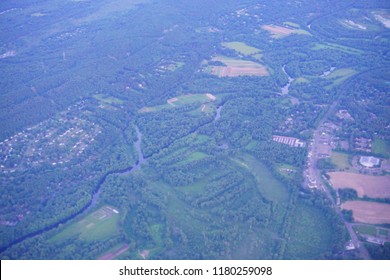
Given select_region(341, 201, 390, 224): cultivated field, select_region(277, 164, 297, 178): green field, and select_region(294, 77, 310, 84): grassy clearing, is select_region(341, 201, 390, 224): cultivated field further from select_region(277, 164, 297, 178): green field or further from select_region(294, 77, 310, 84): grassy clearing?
select_region(294, 77, 310, 84): grassy clearing

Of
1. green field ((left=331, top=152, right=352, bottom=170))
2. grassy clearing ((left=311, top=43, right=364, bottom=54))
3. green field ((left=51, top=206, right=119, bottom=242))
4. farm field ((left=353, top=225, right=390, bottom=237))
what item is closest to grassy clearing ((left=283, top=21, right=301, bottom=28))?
grassy clearing ((left=311, top=43, right=364, bottom=54))

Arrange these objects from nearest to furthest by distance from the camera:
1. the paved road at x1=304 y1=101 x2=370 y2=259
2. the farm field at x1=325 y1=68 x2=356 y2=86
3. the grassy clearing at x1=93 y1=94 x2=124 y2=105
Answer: the paved road at x1=304 y1=101 x2=370 y2=259, the grassy clearing at x1=93 y1=94 x2=124 y2=105, the farm field at x1=325 y1=68 x2=356 y2=86

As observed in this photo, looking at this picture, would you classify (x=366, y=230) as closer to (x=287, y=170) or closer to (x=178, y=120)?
(x=287, y=170)

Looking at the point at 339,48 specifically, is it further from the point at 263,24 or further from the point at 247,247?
the point at 247,247

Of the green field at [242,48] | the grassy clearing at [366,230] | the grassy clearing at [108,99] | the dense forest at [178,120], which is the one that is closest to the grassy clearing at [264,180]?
the dense forest at [178,120]

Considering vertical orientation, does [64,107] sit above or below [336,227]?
above

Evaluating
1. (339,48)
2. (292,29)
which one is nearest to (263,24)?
(292,29)
